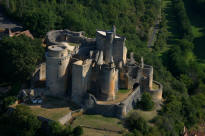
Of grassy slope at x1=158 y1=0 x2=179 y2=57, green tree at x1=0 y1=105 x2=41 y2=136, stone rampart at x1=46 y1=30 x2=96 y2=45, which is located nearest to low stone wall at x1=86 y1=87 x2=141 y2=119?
green tree at x1=0 y1=105 x2=41 y2=136

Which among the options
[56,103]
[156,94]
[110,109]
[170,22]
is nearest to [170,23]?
[170,22]

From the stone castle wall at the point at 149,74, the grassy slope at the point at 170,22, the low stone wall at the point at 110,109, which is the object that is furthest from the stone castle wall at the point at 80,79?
the grassy slope at the point at 170,22

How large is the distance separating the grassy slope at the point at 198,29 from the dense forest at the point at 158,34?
1.20m

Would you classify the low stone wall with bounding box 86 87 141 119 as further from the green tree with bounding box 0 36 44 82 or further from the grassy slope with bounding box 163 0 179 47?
the grassy slope with bounding box 163 0 179 47

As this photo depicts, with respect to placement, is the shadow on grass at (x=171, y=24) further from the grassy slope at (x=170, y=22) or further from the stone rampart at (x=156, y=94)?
the stone rampart at (x=156, y=94)

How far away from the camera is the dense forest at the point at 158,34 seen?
5731 centimetres

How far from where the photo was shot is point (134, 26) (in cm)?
10056

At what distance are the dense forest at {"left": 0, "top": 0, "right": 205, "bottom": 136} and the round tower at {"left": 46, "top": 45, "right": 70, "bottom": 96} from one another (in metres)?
9.20

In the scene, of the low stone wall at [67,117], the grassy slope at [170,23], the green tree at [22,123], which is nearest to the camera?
the green tree at [22,123]

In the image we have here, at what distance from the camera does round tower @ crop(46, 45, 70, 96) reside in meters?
49.9

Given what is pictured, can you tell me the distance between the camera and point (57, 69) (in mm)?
50469

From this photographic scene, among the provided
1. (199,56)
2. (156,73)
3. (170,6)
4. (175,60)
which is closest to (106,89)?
(156,73)

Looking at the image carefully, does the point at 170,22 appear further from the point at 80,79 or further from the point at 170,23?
the point at 80,79

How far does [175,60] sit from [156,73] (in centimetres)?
2039
